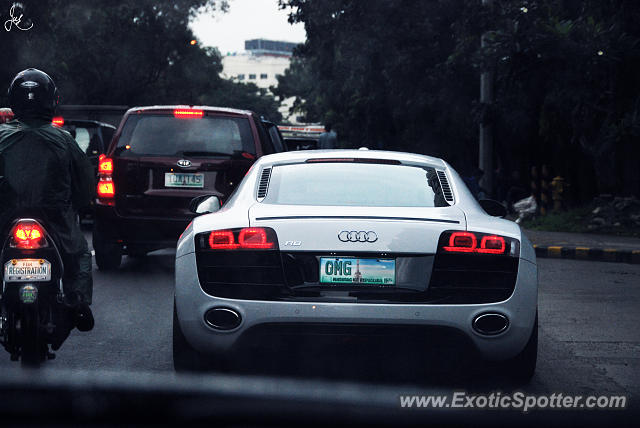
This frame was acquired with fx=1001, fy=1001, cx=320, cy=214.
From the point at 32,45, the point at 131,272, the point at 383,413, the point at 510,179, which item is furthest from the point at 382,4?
the point at 383,413

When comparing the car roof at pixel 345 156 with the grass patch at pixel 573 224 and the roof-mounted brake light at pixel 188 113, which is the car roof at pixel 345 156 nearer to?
the roof-mounted brake light at pixel 188 113

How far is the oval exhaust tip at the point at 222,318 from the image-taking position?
4812 millimetres

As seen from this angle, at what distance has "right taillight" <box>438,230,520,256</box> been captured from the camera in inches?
191

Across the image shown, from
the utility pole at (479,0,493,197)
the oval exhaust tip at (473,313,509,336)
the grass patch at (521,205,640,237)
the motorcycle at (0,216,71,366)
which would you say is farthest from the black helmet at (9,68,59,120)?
the utility pole at (479,0,493,197)

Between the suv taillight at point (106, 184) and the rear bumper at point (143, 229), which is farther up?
the suv taillight at point (106, 184)

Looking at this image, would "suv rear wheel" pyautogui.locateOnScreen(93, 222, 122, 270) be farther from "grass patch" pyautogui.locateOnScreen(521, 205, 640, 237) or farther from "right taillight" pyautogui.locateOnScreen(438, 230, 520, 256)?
"grass patch" pyautogui.locateOnScreen(521, 205, 640, 237)

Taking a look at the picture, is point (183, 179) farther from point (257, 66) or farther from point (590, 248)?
point (257, 66)

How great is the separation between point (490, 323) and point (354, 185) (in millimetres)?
1220

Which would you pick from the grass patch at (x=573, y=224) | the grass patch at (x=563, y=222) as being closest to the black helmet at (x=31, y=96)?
the grass patch at (x=573, y=224)

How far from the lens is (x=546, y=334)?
24.5ft

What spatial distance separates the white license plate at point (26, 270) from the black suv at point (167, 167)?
524cm

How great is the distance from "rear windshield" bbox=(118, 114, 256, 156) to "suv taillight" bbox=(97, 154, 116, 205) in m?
0.33

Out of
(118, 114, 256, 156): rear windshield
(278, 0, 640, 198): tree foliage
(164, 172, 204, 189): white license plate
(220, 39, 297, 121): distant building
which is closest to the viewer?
(164, 172, 204, 189): white license plate

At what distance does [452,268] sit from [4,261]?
2160mm
